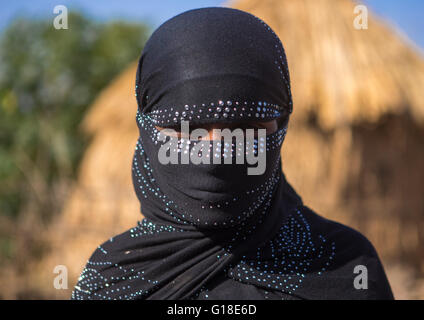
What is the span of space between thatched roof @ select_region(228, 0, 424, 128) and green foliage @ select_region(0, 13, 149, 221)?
16.7 ft

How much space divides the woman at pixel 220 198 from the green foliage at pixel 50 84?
8.48 meters

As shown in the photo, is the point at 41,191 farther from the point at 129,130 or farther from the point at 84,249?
the point at 129,130

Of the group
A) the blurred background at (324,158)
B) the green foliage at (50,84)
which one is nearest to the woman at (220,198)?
the blurred background at (324,158)

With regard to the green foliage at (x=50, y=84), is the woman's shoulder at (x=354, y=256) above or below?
below

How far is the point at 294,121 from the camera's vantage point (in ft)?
16.7

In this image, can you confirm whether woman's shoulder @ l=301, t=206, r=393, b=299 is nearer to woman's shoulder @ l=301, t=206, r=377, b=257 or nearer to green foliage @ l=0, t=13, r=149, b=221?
woman's shoulder @ l=301, t=206, r=377, b=257

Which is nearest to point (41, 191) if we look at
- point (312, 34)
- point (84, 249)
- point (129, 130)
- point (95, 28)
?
point (84, 249)

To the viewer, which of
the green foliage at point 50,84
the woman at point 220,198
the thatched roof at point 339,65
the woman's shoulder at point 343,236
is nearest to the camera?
the woman at point 220,198

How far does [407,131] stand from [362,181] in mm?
1053

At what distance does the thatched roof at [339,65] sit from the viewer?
501cm

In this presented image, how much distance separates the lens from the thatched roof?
5008mm

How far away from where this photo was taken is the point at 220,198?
4.05 feet

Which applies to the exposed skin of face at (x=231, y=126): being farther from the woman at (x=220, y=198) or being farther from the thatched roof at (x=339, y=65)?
the thatched roof at (x=339, y=65)

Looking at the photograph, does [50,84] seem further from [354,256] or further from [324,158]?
[354,256]
